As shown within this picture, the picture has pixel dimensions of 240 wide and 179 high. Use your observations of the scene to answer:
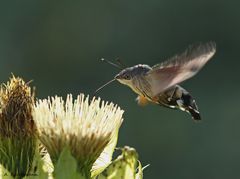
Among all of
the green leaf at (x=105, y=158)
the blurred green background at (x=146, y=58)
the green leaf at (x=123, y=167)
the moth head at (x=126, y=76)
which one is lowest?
the green leaf at (x=123, y=167)

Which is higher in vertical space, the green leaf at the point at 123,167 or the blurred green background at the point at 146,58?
the blurred green background at the point at 146,58

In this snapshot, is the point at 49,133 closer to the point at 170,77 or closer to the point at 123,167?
the point at 123,167

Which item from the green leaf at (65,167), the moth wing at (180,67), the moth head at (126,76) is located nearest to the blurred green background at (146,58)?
the moth head at (126,76)

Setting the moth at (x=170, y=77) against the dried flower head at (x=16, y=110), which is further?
the dried flower head at (x=16, y=110)

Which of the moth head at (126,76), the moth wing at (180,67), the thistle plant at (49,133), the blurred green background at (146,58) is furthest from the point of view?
the blurred green background at (146,58)

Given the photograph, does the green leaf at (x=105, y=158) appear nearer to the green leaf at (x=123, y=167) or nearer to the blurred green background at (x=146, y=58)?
the green leaf at (x=123, y=167)

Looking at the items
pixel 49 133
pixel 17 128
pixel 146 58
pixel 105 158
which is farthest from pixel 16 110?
pixel 146 58

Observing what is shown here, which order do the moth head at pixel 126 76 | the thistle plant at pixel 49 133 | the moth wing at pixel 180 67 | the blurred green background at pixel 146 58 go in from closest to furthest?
the moth wing at pixel 180 67
the thistle plant at pixel 49 133
the moth head at pixel 126 76
the blurred green background at pixel 146 58

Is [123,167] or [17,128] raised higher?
[17,128]
